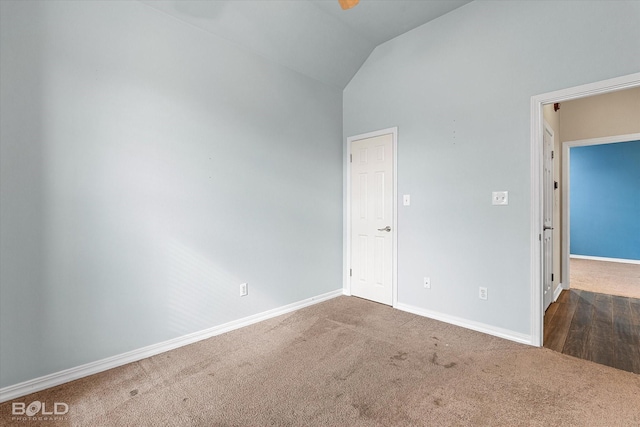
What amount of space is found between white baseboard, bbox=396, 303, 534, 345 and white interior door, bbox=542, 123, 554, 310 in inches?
36.6

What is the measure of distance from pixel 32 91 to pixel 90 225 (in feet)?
3.02

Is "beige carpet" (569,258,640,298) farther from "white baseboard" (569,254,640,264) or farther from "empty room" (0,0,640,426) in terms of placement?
"empty room" (0,0,640,426)

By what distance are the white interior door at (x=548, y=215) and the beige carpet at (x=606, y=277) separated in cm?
131

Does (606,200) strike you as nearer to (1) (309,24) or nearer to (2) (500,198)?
(2) (500,198)

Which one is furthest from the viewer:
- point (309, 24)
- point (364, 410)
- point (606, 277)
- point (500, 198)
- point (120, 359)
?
point (606, 277)

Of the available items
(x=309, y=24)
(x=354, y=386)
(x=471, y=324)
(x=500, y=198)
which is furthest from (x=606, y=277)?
(x=309, y=24)

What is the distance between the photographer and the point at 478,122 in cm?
279

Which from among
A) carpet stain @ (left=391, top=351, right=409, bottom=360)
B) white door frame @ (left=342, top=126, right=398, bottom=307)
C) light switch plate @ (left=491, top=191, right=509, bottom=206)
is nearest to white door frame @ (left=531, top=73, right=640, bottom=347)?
light switch plate @ (left=491, top=191, right=509, bottom=206)

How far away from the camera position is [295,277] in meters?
3.43

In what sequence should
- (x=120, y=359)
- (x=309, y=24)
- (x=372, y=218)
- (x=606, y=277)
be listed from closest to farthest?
(x=120, y=359) < (x=309, y=24) < (x=372, y=218) < (x=606, y=277)

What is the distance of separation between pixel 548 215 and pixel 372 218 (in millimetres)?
1960

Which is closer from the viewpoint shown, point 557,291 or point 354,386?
point 354,386

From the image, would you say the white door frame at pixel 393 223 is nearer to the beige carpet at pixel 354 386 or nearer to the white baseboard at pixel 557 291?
the beige carpet at pixel 354 386

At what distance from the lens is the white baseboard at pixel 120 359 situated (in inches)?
73.6
